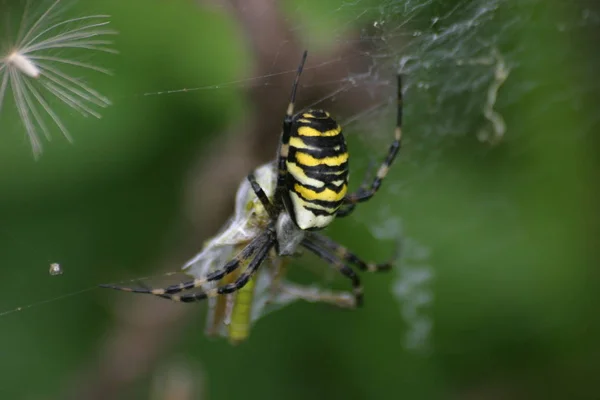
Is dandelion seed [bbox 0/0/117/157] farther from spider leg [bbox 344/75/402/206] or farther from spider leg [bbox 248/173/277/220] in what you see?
spider leg [bbox 344/75/402/206]

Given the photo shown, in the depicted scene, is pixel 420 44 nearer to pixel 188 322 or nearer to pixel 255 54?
pixel 255 54

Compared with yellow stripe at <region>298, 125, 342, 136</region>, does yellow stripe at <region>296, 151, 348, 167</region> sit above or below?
below

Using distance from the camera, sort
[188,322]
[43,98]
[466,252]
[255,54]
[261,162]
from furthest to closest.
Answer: [466,252] → [188,322] → [261,162] → [255,54] → [43,98]

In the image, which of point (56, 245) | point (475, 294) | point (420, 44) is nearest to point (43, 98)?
point (56, 245)

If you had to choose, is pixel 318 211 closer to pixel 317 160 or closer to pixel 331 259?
pixel 317 160

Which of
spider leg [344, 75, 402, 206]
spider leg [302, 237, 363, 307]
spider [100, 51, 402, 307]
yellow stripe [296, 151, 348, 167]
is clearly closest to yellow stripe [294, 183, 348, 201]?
spider [100, 51, 402, 307]

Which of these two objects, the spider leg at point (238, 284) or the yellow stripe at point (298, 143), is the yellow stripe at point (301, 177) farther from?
the spider leg at point (238, 284)

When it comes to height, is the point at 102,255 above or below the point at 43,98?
below

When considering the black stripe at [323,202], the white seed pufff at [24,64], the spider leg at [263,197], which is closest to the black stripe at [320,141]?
the black stripe at [323,202]

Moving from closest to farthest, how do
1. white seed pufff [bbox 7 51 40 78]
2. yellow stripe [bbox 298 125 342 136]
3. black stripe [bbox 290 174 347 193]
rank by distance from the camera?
white seed pufff [bbox 7 51 40 78], yellow stripe [bbox 298 125 342 136], black stripe [bbox 290 174 347 193]
